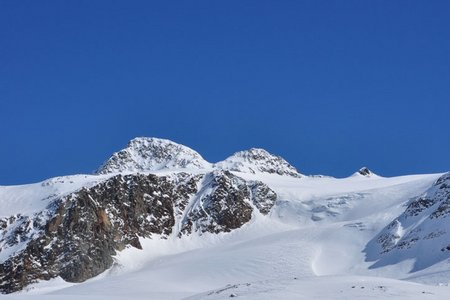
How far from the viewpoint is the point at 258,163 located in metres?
160

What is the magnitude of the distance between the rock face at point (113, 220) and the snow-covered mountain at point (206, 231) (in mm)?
170

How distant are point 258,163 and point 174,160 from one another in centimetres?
1963

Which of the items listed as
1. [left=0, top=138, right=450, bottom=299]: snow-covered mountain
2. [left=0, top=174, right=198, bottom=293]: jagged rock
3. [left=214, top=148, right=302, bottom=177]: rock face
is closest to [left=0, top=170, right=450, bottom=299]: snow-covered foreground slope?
[left=0, top=138, right=450, bottom=299]: snow-covered mountain

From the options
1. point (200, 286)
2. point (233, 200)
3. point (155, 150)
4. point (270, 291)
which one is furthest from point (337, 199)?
point (270, 291)

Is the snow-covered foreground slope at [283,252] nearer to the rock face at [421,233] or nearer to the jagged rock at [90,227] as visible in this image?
the rock face at [421,233]

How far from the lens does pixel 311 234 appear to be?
98.6 m

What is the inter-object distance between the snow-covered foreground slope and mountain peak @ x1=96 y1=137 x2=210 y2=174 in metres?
29.1

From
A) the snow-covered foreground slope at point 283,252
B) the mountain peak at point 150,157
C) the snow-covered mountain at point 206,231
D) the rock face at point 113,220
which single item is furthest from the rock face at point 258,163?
the rock face at point 113,220

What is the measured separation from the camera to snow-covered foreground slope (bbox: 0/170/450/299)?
223ft

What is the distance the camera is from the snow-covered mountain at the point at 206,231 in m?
81.1

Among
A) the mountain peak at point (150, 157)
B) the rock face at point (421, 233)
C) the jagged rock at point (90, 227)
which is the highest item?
the mountain peak at point (150, 157)

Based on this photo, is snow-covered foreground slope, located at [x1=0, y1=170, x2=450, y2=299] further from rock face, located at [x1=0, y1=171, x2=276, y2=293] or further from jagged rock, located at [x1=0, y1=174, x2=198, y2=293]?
jagged rock, located at [x1=0, y1=174, x2=198, y2=293]

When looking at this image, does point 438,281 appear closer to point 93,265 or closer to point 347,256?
point 347,256

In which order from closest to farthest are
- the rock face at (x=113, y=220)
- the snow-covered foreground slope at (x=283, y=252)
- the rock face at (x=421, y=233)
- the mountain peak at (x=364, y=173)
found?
the snow-covered foreground slope at (x=283, y=252)
the rock face at (x=421, y=233)
the rock face at (x=113, y=220)
the mountain peak at (x=364, y=173)
